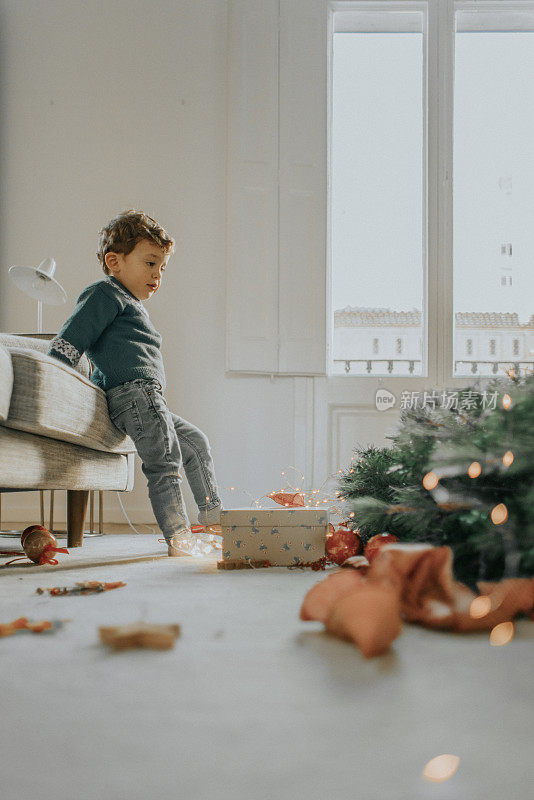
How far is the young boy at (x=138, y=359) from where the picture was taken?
1545mm

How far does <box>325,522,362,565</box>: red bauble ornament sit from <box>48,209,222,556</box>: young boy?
426mm

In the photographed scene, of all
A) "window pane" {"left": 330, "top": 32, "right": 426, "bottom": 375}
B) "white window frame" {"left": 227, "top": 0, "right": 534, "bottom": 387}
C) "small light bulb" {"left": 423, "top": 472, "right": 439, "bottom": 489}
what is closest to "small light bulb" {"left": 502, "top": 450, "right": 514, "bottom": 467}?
"small light bulb" {"left": 423, "top": 472, "right": 439, "bottom": 489}

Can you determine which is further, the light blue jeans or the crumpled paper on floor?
the light blue jeans

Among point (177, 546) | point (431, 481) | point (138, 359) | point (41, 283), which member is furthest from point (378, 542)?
point (41, 283)

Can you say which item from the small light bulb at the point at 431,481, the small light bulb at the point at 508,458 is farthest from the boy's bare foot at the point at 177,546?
the small light bulb at the point at 508,458

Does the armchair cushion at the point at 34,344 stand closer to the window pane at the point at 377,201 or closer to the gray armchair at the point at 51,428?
the gray armchair at the point at 51,428

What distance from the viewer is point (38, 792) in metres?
0.35

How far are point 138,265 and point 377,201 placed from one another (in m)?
1.57

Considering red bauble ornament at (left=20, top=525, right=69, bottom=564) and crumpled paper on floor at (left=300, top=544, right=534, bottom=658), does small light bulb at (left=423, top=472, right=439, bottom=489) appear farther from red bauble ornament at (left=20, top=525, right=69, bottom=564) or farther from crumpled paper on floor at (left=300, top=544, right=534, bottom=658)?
red bauble ornament at (left=20, top=525, right=69, bottom=564)

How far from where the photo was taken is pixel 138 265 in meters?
1.75

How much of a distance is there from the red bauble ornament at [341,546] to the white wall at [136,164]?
1.62 meters

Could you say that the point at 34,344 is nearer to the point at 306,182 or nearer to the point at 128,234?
the point at 128,234

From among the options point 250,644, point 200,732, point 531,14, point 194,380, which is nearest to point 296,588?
→ point 250,644

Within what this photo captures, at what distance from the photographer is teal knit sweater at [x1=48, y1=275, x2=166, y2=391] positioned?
1607 mm
